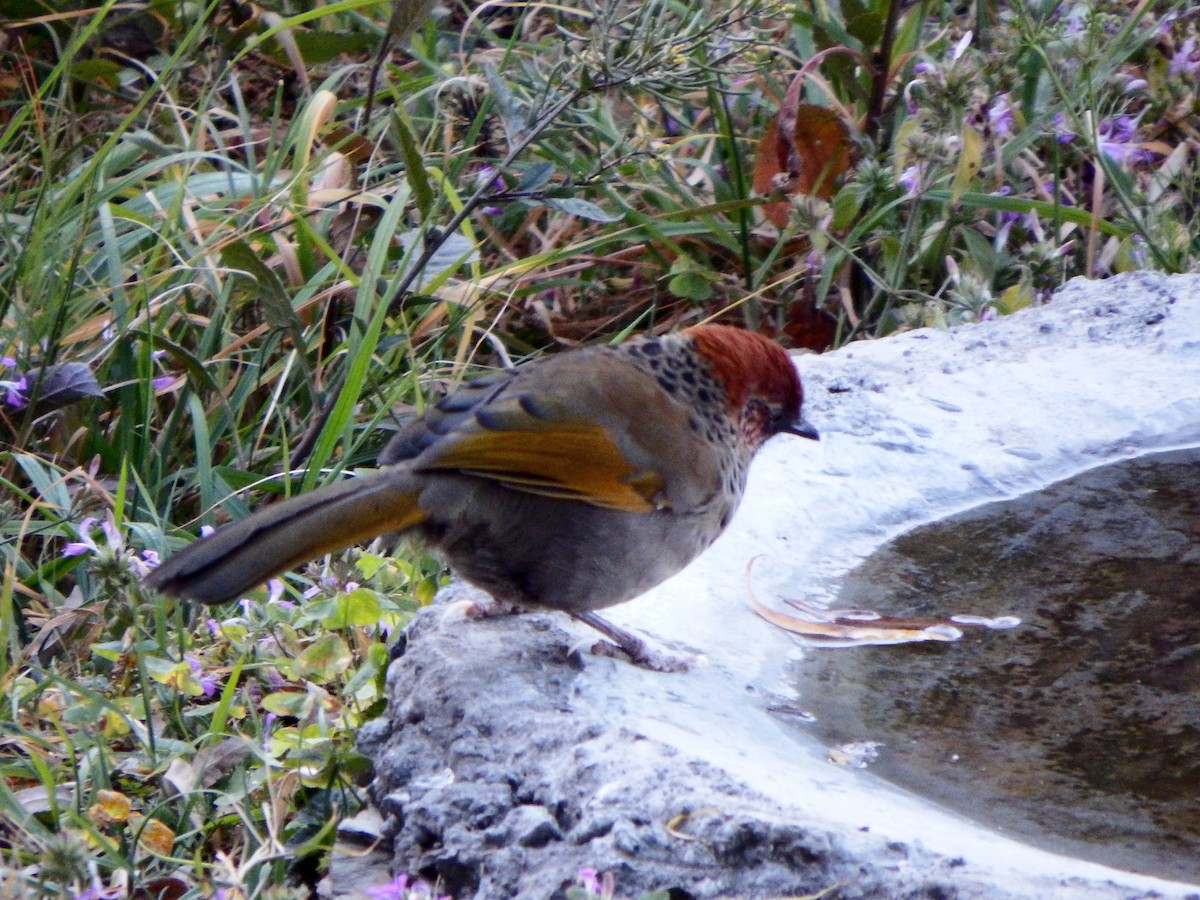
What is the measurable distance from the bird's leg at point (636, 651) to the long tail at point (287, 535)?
420 millimetres

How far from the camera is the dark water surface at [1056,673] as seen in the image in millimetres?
2398

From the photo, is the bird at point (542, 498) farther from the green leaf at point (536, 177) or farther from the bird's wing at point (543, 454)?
the green leaf at point (536, 177)

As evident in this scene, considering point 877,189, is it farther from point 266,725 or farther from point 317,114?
point 266,725

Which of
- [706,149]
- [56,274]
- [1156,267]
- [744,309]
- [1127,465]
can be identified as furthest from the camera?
[706,149]

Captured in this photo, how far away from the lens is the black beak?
139 inches

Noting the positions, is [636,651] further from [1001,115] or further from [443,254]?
[1001,115]

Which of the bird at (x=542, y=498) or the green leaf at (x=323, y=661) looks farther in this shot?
the green leaf at (x=323, y=661)

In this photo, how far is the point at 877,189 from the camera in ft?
16.5

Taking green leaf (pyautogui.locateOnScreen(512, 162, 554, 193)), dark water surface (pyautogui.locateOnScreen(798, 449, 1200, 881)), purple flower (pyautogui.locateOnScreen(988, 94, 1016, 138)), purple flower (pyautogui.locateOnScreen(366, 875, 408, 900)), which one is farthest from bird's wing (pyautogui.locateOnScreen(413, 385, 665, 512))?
purple flower (pyautogui.locateOnScreen(988, 94, 1016, 138))

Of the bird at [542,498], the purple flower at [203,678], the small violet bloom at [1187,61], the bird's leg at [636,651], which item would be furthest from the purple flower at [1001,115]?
the purple flower at [203,678]

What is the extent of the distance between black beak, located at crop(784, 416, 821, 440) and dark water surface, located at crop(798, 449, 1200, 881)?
0.33 meters

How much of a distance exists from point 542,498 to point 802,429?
31.1 inches

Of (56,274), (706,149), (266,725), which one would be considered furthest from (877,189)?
(266,725)

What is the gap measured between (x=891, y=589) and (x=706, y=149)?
3.25 metres
